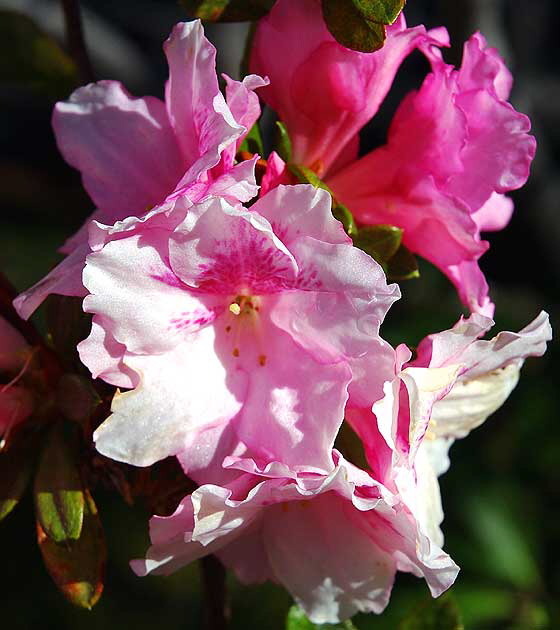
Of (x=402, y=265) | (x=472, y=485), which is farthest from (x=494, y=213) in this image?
(x=472, y=485)

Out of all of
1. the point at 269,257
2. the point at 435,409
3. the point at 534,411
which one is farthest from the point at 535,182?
the point at 269,257

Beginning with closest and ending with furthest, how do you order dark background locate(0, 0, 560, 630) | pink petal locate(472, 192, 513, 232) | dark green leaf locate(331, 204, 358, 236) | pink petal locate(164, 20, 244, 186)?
pink petal locate(164, 20, 244, 186)
dark green leaf locate(331, 204, 358, 236)
pink petal locate(472, 192, 513, 232)
dark background locate(0, 0, 560, 630)

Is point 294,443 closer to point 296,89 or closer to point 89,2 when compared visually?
point 296,89

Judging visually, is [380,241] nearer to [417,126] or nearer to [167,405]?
[417,126]

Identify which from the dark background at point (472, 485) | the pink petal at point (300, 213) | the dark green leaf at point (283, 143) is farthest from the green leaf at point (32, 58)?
the dark background at point (472, 485)

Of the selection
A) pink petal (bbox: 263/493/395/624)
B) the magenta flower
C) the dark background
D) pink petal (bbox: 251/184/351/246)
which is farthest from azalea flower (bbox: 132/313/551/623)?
the dark background

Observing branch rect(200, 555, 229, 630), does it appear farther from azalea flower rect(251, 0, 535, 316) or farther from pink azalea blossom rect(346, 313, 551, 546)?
azalea flower rect(251, 0, 535, 316)
